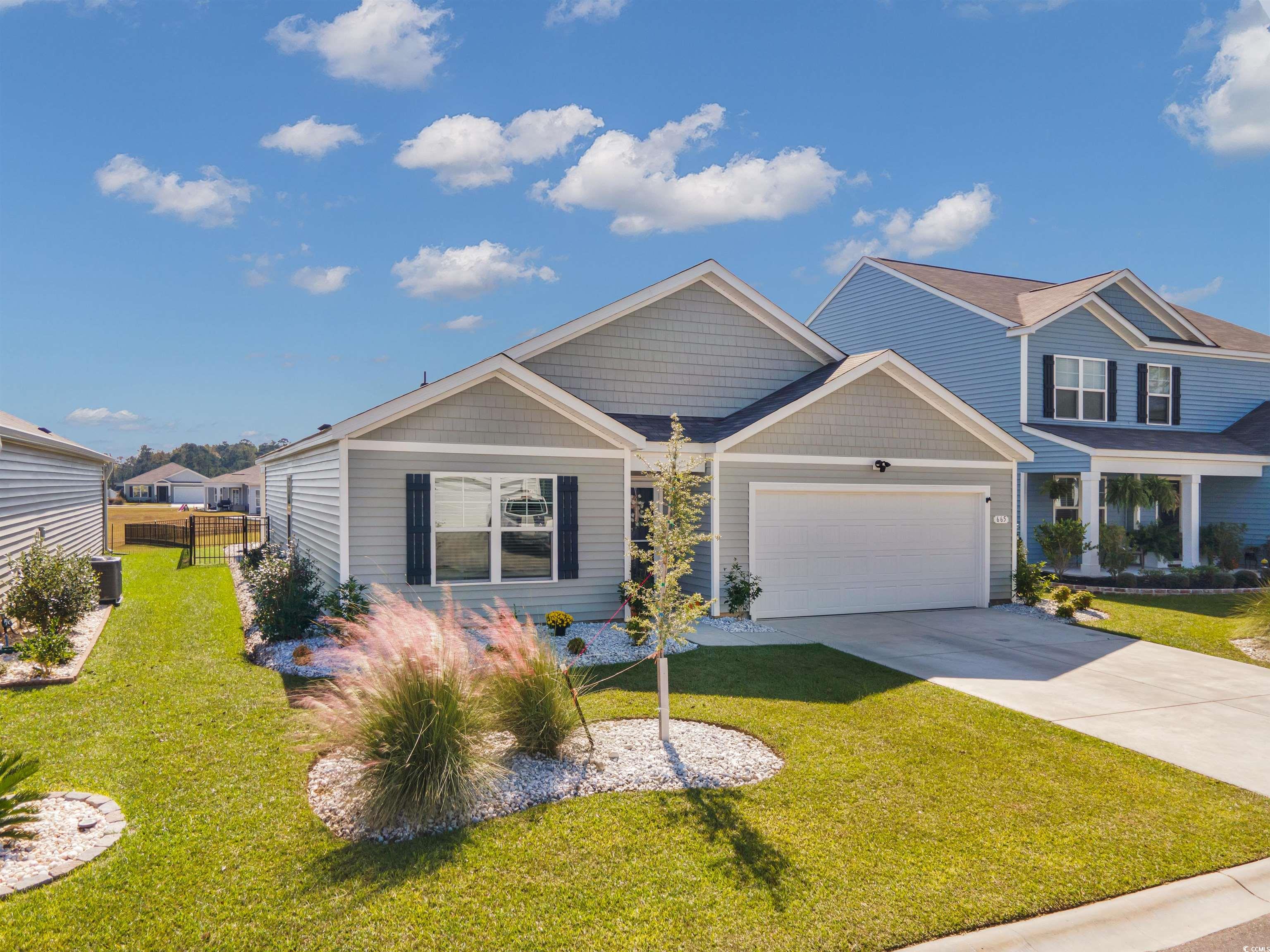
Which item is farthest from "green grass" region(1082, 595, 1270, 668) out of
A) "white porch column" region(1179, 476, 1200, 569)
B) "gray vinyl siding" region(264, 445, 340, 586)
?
"gray vinyl siding" region(264, 445, 340, 586)

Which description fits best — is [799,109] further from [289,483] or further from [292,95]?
[289,483]

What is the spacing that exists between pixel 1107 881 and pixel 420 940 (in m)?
3.93

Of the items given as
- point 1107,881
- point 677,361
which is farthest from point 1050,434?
point 1107,881

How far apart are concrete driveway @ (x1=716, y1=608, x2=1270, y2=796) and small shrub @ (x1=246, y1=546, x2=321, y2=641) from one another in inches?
256

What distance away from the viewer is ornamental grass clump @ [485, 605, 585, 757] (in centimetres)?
563

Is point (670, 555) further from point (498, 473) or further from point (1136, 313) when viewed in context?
point (1136, 313)

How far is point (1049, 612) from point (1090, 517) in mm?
4643

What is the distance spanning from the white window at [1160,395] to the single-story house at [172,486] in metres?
80.1

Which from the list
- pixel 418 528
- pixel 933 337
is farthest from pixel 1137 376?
pixel 418 528

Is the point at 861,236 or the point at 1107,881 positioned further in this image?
the point at 861,236

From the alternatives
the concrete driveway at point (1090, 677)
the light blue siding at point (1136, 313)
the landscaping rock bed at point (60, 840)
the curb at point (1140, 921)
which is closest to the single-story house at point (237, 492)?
the concrete driveway at point (1090, 677)

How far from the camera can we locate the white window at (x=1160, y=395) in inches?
781

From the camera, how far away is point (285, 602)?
1012 centimetres

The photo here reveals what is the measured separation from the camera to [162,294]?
2773 cm
